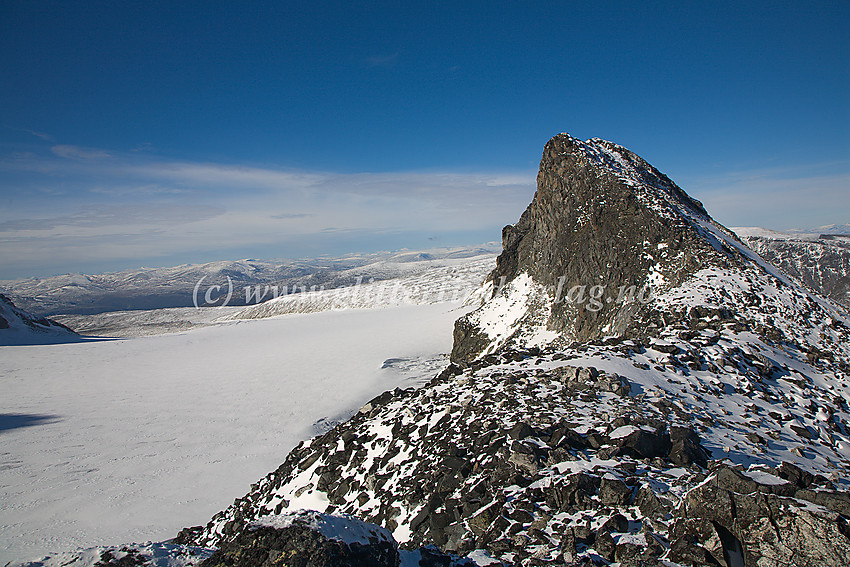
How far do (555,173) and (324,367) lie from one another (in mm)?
18710

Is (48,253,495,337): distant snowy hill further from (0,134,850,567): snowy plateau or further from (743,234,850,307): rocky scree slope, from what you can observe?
(743,234,850,307): rocky scree slope

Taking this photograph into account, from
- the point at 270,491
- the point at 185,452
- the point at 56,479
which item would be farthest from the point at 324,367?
the point at 270,491

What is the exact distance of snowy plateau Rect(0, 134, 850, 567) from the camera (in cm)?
443

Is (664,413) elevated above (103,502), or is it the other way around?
(664,413)

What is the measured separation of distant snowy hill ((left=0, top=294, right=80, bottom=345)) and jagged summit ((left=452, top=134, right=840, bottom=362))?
39.9m

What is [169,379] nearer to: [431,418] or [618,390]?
[431,418]

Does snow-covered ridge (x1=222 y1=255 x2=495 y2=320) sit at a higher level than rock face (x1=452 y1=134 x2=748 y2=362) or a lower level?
lower

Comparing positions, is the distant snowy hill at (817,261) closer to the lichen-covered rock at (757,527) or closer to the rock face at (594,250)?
the rock face at (594,250)

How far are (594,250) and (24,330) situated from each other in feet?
167

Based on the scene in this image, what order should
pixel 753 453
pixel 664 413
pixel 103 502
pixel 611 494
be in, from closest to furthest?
pixel 611 494, pixel 753 453, pixel 664 413, pixel 103 502

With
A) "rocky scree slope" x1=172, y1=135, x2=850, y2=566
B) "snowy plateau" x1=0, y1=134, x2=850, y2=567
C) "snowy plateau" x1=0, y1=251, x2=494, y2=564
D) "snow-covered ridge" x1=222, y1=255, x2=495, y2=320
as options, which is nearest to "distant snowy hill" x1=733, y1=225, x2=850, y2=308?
"snow-covered ridge" x1=222, y1=255, x2=495, y2=320

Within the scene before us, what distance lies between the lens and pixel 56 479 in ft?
38.0

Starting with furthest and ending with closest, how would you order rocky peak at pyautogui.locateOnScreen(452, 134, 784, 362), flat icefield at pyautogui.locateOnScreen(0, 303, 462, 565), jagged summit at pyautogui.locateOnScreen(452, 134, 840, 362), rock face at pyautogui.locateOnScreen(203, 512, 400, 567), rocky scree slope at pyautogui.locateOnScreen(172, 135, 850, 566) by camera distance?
rocky peak at pyautogui.locateOnScreen(452, 134, 784, 362)
jagged summit at pyautogui.locateOnScreen(452, 134, 840, 362)
flat icefield at pyautogui.locateOnScreen(0, 303, 462, 565)
rocky scree slope at pyautogui.locateOnScreen(172, 135, 850, 566)
rock face at pyautogui.locateOnScreen(203, 512, 400, 567)

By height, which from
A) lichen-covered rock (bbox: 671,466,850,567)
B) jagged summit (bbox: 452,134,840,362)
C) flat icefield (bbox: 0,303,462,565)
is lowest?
flat icefield (bbox: 0,303,462,565)
